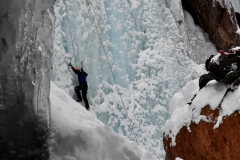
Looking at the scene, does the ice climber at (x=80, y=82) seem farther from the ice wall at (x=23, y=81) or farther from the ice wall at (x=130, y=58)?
the ice wall at (x=23, y=81)

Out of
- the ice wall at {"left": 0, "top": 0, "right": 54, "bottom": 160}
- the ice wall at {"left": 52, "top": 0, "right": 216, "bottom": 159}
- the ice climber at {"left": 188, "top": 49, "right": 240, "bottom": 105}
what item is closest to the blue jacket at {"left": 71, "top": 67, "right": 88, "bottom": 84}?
the ice wall at {"left": 52, "top": 0, "right": 216, "bottom": 159}

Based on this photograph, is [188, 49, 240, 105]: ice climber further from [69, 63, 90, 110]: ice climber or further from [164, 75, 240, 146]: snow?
[69, 63, 90, 110]: ice climber

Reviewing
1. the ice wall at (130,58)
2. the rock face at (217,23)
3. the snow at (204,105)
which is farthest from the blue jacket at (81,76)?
the rock face at (217,23)

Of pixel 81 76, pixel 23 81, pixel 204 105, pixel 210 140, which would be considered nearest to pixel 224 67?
pixel 204 105

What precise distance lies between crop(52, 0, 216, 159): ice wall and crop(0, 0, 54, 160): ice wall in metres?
3.46

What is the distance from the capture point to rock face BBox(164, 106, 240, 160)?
455 cm

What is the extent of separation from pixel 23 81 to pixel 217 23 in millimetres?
9424

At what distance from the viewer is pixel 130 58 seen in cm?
759

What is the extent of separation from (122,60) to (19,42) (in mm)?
5517

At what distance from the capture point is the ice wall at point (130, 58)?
20.3 ft

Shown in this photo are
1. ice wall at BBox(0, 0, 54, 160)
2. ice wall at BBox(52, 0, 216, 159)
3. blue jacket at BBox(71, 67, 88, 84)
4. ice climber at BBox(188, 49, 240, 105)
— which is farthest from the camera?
ice wall at BBox(52, 0, 216, 159)

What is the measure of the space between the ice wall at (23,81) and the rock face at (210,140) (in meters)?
3.18

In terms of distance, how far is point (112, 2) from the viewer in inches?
297

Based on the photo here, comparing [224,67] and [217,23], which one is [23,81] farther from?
[217,23]
